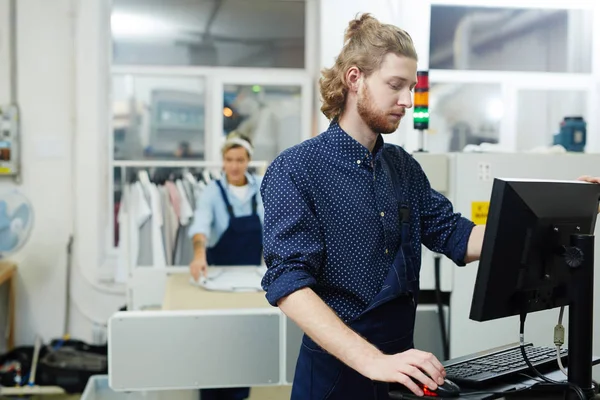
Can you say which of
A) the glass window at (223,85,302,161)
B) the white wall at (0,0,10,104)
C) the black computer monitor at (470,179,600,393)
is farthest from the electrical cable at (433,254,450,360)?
the white wall at (0,0,10,104)

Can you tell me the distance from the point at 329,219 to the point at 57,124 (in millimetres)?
3155

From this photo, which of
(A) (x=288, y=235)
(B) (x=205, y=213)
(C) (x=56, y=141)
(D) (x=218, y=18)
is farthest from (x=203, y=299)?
(D) (x=218, y=18)

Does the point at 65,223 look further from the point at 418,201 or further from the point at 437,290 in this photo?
the point at 418,201

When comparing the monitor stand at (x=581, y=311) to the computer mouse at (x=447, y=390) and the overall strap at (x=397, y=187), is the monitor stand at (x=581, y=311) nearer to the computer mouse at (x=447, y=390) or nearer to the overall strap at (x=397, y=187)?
the computer mouse at (x=447, y=390)

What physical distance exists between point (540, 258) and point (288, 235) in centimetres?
45

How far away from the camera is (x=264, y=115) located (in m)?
4.49

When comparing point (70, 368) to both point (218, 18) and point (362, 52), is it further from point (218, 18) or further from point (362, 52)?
point (362, 52)

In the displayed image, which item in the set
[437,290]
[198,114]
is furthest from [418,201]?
[198,114]

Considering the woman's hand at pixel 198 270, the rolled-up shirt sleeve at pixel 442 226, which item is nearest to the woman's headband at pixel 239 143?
the woman's hand at pixel 198 270

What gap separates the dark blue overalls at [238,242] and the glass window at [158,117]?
1.09 meters

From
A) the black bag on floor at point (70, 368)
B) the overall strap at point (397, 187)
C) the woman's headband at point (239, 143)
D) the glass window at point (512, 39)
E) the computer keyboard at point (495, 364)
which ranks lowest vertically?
the black bag on floor at point (70, 368)

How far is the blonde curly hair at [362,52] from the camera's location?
1372 millimetres

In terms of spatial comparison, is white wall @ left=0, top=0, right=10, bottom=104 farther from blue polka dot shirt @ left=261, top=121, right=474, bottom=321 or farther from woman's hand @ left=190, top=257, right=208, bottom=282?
Answer: blue polka dot shirt @ left=261, top=121, right=474, bottom=321

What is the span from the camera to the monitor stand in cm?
108
